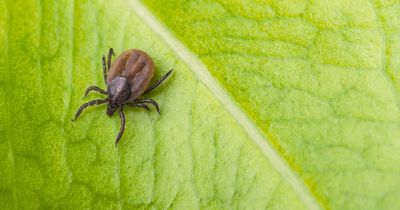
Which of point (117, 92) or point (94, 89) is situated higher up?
point (94, 89)

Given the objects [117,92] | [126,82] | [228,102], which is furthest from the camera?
[126,82]

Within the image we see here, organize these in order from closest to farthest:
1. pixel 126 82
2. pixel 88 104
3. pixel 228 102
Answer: pixel 228 102
pixel 88 104
pixel 126 82

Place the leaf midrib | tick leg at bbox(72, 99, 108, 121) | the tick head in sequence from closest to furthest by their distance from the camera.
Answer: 1. the leaf midrib
2. tick leg at bbox(72, 99, 108, 121)
3. the tick head

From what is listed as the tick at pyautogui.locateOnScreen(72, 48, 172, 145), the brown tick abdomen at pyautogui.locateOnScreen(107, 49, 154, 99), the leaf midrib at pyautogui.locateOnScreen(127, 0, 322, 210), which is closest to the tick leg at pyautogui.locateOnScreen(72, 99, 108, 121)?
the tick at pyautogui.locateOnScreen(72, 48, 172, 145)

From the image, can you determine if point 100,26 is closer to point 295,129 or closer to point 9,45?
point 9,45

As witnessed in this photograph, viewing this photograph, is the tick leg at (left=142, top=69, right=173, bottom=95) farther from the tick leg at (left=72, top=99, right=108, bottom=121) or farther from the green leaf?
the tick leg at (left=72, top=99, right=108, bottom=121)

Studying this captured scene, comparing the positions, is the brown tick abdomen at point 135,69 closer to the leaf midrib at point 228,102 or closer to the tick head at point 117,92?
the tick head at point 117,92

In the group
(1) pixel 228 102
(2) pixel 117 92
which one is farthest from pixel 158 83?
(1) pixel 228 102

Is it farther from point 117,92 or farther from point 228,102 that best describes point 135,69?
point 228,102
